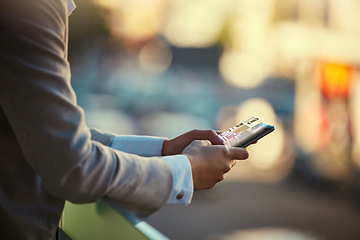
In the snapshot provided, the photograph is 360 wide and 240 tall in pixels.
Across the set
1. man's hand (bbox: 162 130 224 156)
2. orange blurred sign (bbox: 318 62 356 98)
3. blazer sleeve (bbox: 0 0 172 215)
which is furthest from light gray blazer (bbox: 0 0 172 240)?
orange blurred sign (bbox: 318 62 356 98)

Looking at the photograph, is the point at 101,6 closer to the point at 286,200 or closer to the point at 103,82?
the point at 103,82

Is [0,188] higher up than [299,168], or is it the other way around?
[0,188]

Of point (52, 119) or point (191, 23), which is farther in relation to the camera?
point (191, 23)

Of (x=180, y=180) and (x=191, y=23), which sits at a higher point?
(x=180, y=180)

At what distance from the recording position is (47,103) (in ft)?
2.89

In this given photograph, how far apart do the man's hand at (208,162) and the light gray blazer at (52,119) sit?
14 cm

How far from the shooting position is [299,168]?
1024cm

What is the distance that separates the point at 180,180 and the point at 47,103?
0.36 m

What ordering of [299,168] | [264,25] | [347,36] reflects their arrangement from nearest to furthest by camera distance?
[299,168], [347,36], [264,25]

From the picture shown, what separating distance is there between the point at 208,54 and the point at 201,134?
1587 cm

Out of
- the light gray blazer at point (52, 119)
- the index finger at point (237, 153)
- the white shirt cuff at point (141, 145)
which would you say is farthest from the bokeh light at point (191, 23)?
the light gray blazer at point (52, 119)

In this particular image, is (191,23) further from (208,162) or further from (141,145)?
(208,162)

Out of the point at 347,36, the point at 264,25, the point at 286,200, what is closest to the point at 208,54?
the point at 264,25

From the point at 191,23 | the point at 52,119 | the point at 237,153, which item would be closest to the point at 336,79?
the point at 191,23
